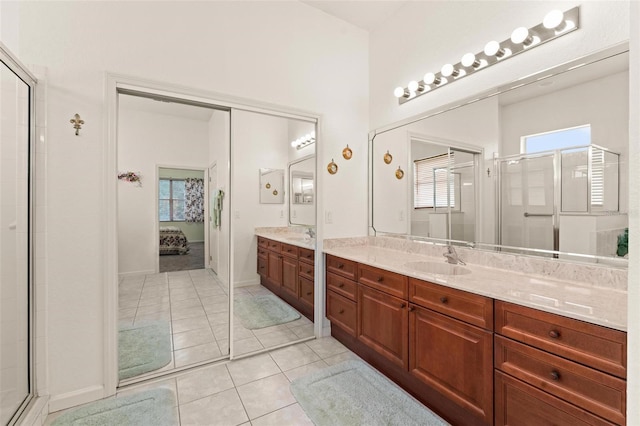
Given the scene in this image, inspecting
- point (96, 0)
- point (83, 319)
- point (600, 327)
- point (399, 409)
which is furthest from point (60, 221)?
point (600, 327)

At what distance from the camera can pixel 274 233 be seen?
269 cm

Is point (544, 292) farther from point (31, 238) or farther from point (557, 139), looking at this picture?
point (31, 238)

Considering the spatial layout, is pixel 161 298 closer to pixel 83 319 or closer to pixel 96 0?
pixel 83 319

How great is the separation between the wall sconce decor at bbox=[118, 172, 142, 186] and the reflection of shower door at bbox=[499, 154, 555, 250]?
2.70 metres

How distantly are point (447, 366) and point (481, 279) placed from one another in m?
0.52

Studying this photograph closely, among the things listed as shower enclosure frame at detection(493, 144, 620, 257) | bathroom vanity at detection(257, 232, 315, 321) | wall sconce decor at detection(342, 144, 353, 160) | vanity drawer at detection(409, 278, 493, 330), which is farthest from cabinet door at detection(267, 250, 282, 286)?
shower enclosure frame at detection(493, 144, 620, 257)

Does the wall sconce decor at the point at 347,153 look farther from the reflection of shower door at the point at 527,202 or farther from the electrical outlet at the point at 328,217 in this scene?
the reflection of shower door at the point at 527,202

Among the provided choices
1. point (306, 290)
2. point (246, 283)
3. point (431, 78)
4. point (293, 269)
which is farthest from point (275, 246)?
point (431, 78)

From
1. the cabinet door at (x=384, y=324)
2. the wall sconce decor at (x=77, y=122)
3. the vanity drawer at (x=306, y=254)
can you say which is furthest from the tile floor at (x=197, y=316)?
the wall sconce decor at (x=77, y=122)

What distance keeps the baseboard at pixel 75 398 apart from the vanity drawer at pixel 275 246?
4.89 ft

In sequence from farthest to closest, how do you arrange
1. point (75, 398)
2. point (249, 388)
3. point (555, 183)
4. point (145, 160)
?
point (145, 160), point (249, 388), point (75, 398), point (555, 183)

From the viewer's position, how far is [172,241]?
2.62 metres

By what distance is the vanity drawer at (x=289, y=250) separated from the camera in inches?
110

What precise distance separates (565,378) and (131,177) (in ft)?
9.38
